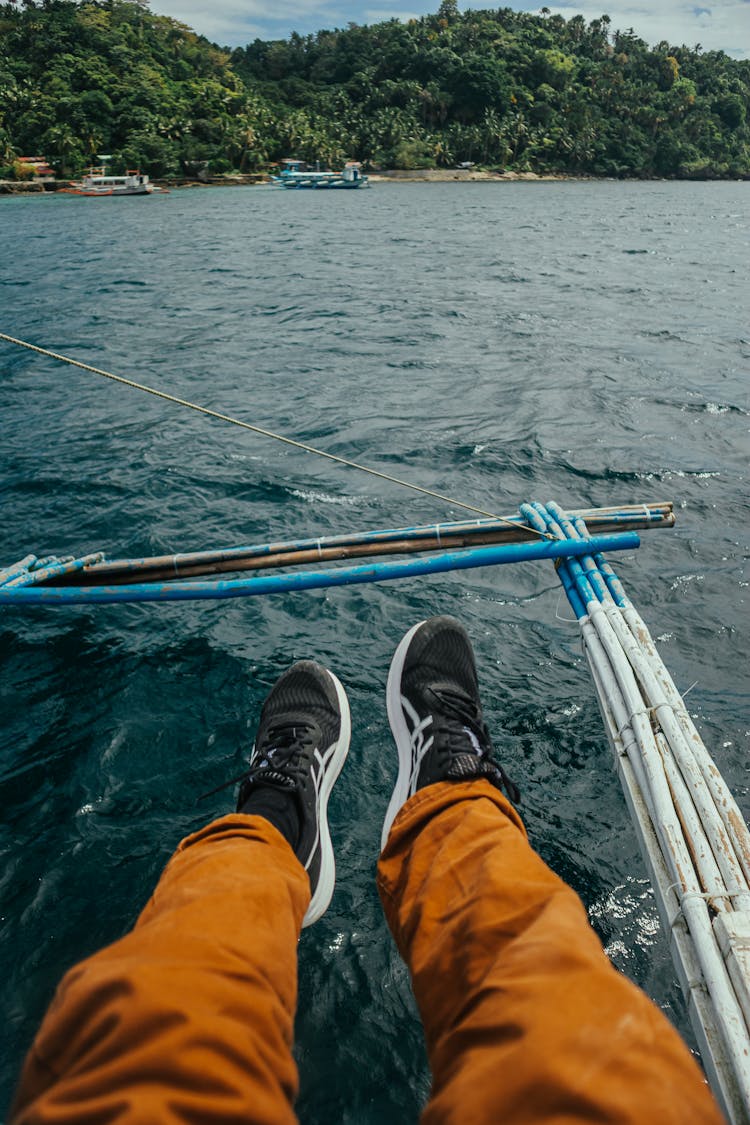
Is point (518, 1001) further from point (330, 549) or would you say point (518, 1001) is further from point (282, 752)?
point (330, 549)

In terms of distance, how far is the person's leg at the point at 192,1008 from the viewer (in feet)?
3.26

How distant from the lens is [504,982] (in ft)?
4.11

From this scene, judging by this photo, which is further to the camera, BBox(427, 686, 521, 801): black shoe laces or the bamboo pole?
the bamboo pole

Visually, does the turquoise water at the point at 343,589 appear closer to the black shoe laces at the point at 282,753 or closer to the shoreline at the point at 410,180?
the black shoe laces at the point at 282,753

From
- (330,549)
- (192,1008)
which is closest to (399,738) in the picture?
(330,549)

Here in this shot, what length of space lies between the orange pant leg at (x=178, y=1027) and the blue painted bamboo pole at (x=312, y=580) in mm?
2163

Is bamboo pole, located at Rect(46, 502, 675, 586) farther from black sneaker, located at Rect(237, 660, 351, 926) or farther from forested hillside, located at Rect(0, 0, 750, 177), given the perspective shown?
forested hillside, located at Rect(0, 0, 750, 177)

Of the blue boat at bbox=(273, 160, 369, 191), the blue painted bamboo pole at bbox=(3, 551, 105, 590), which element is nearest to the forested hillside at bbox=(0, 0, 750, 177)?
the blue boat at bbox=(273, 160, 369, 191)

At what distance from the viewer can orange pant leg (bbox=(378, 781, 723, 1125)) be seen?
3.23 ft

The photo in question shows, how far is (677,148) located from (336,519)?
13346 cm

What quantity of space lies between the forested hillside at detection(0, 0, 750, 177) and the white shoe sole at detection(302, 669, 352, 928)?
78.9 meters

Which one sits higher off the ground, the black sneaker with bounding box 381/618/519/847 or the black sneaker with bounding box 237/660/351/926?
the black sneaker with bounding box 381/618/519/847

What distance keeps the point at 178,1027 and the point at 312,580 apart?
8.54 ft

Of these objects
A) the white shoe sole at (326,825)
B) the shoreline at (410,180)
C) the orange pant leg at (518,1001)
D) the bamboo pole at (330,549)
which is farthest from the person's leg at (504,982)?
the shoreline at (410,180)
